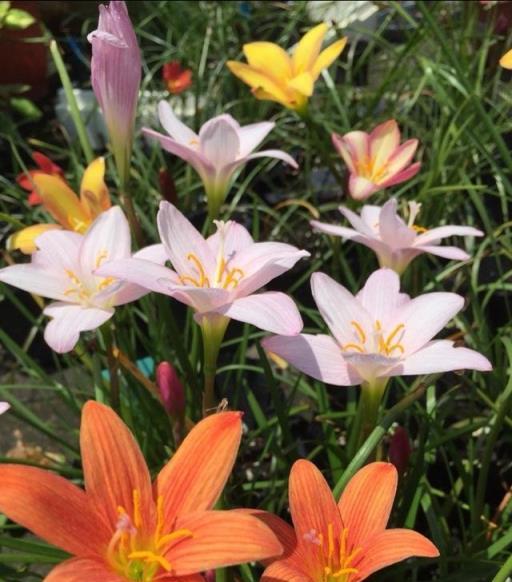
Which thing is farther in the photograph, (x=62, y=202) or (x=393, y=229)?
(x=62, y=202)

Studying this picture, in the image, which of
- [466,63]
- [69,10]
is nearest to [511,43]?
[466,63]

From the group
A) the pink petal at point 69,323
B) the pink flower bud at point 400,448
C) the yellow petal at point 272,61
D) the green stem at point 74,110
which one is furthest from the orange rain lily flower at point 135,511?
the yellow petal at point 272,61

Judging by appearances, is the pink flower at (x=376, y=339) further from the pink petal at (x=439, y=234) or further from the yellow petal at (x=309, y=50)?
the yellow petal at (x=309, y=50)

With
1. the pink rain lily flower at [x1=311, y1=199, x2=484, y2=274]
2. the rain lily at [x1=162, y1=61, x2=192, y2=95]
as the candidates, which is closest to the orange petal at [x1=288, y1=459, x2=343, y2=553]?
the pink rain lily flower at [x1=311, y1=199, x2=484, y2=274]

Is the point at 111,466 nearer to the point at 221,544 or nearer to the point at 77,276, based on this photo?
the point at 221,544

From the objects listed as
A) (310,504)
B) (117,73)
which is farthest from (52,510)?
(117,73)

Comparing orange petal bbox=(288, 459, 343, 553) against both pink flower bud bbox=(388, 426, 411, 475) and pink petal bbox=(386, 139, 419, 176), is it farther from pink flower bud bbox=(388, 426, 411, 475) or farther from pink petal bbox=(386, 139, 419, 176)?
pink petal bbox=(386, 139, 419, 176)
